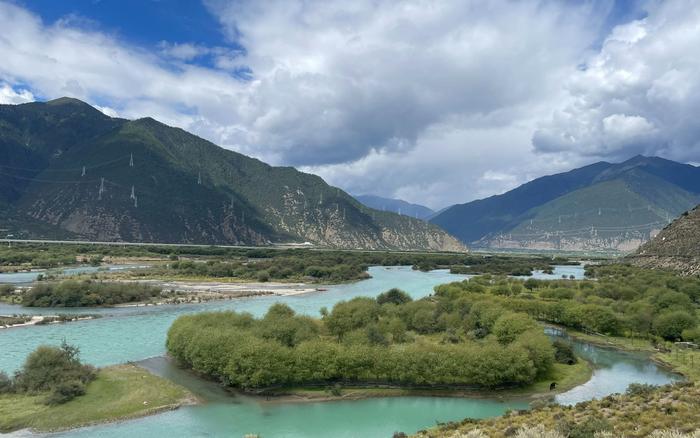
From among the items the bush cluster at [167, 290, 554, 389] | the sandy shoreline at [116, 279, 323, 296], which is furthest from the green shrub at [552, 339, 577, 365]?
the sandy shoreline at [116, 279, 323, 296]

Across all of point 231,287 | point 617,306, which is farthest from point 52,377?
point 231,287

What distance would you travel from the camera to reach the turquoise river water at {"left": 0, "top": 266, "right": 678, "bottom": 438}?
1377 inches

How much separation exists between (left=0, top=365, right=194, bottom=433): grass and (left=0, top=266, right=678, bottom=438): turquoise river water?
3.84 ft

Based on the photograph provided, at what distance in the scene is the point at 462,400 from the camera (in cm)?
4175

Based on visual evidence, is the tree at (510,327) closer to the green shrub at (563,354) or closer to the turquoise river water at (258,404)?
the green shrub at (563,354)

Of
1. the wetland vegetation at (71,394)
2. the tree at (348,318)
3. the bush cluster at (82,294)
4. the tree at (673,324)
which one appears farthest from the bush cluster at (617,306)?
the bush cluster at (82,294)

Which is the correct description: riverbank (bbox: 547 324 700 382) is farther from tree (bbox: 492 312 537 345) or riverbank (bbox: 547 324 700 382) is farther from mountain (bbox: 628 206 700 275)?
mountain (bbox: 628 206 700 275)

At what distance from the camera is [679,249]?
133750 mm

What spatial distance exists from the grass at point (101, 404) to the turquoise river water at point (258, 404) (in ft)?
3.84

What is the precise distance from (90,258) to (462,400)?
15048 cm

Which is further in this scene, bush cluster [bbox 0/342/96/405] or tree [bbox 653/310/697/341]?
tree [bbox 653/310/697/341]

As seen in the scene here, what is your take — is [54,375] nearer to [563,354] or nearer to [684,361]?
[563,354]

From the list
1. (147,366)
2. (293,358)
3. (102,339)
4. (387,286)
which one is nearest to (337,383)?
(293,358)

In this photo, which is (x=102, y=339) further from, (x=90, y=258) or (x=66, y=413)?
(x=90, y=258)
